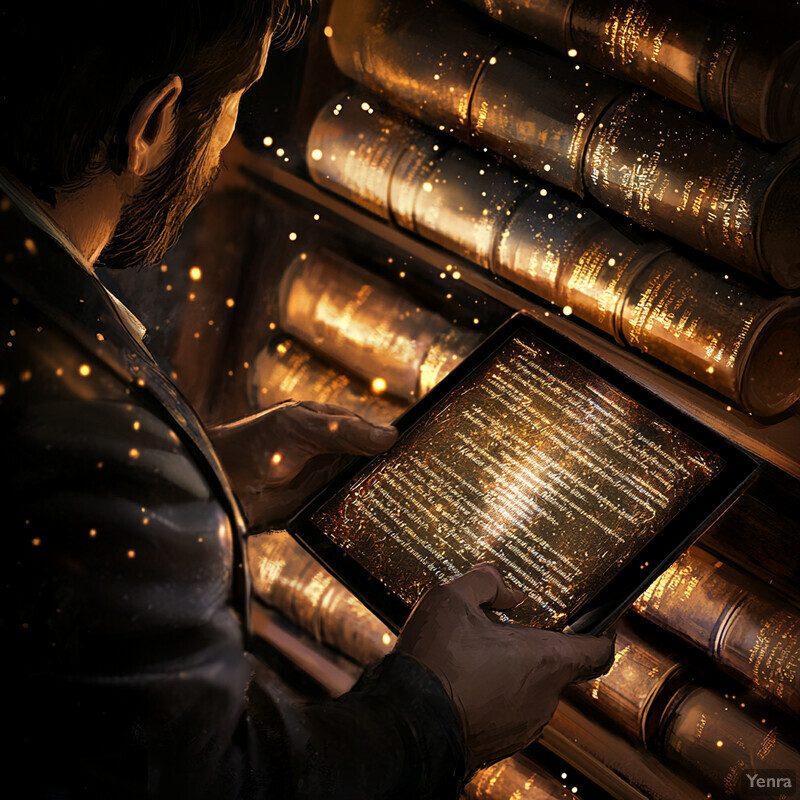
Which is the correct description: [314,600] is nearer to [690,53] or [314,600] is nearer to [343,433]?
[343,433]

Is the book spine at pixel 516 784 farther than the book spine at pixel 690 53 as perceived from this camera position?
Yes

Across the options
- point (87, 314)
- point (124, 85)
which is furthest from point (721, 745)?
point (124, 85)

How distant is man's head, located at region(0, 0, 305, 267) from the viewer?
725mm

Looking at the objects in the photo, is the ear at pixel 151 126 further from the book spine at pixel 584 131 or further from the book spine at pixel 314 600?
the book spine at pixel 314 600

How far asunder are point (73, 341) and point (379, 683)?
1.30 feet

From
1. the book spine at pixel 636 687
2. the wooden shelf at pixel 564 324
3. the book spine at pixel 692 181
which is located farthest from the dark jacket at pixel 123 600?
the book spine at pixel 692 181

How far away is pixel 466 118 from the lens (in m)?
1.21

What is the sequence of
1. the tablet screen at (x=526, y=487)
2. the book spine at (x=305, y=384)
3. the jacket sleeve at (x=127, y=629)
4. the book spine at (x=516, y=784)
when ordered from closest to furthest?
the jacket sleeve at (x=127, y=629)
the tablet screen at (x=526, y=487)
the book spine at (x=516, y=784)
the book spine at (x=305, y=384)

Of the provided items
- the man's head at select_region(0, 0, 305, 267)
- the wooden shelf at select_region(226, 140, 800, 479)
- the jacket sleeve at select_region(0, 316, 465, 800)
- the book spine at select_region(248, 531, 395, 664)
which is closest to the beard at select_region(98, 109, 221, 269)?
the man's head at select_region(0, 0, 305, 267)

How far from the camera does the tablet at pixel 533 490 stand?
878 millimetres

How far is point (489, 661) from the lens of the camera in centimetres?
82

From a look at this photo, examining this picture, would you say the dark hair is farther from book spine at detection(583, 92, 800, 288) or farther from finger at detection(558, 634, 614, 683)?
finger at detection(558, 634, 614, 683)

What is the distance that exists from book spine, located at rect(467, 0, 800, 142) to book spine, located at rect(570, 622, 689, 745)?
0.61 meters

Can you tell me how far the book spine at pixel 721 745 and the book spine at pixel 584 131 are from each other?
19.5 inches
